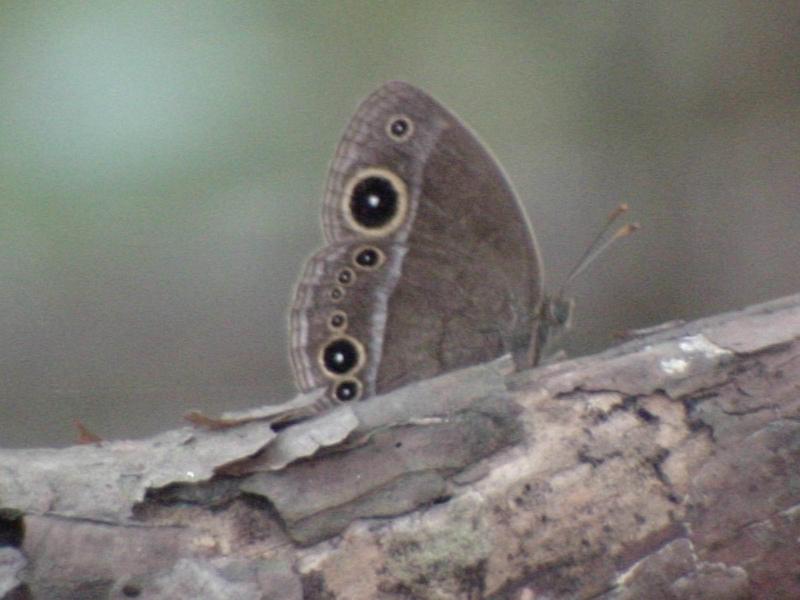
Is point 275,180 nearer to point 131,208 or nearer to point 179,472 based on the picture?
point 131,208

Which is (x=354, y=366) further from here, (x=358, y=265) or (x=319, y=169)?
(x=319, y=169)

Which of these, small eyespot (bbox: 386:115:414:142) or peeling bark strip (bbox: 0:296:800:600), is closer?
peeling bark strip (bbox: 0:296:800:600)

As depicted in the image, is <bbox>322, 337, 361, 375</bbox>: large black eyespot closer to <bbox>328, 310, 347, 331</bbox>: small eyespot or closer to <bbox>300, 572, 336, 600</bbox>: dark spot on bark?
<bbox>328, 310, 347, 331</bbox>: small eyespot

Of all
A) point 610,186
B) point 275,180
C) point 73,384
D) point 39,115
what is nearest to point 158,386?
point 73,384

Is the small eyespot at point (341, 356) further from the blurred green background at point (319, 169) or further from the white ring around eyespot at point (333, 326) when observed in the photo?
the blurred green background at point (319, 169)

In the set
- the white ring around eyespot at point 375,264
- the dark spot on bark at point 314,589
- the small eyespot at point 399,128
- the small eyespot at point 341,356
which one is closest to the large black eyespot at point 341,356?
the small eyespot at point 341,356

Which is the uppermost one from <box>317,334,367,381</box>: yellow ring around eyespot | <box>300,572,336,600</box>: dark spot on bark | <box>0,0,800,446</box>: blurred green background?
<box>0,0,800,446</box>: blurred green background

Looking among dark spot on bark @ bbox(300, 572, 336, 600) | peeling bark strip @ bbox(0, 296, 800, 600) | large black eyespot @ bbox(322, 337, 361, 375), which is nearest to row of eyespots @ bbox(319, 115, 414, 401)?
large black eyespot @ bbox(322, 337, 361, 375)
